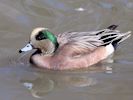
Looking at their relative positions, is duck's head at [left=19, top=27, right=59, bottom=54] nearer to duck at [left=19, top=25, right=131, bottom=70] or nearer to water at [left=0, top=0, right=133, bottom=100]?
duck at [left=19, top=25, right=131, bottom=70]

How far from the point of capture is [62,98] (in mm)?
6520

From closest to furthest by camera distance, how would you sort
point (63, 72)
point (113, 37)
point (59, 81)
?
point (59, 81), point (63, 72), point (113, 37)

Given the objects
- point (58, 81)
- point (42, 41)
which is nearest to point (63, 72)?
point (58, 81)

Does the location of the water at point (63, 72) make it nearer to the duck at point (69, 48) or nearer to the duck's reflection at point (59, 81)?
the duck's reflection at point (59, 81)

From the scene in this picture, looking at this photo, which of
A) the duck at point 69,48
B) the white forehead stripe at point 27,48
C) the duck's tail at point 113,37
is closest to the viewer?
the white forehead stripe at point 27,48

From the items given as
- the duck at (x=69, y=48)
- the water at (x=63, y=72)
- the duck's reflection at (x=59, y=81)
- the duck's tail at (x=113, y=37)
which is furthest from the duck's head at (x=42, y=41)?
the duck's tail at (x=113, y=37)

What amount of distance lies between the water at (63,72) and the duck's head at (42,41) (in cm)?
29

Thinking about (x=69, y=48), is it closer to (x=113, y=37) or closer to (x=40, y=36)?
(x=40, y=36)

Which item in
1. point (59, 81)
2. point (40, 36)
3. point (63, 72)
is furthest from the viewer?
point (40, 36)

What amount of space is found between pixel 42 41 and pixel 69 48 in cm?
39

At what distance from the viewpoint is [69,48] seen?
7.96 meters

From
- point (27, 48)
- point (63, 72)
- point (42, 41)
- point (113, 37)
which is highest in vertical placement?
point (113, 37)

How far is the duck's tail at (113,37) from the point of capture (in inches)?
331

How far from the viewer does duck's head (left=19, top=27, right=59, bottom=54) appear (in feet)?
25.7
